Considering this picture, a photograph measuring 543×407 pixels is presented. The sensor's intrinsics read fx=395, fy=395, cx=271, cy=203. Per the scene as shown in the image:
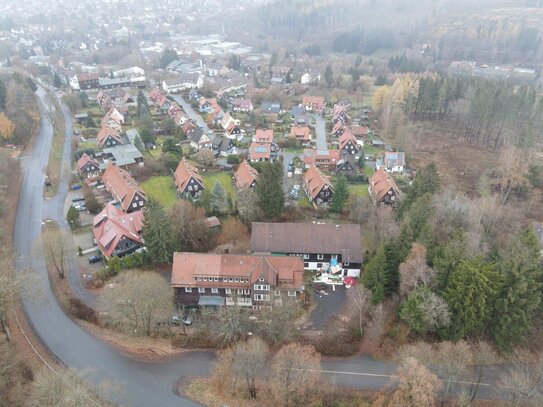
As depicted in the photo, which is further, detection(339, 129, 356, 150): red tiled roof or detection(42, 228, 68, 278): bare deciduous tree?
detection(339, 129, 356, 150): red tiled roof

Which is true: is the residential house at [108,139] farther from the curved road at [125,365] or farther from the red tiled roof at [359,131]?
the red tiled roof at [359,131]

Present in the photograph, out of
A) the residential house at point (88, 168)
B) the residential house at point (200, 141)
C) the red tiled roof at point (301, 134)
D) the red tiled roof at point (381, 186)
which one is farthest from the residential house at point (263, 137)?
the residential house at point (88, 168)

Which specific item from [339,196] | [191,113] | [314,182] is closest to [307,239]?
[339,196]

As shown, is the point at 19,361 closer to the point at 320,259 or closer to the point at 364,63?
the point at 320,259

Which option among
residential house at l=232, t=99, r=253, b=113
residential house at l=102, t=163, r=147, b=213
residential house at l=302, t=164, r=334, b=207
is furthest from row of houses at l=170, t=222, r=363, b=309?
residential house at l=232, t=99, r=253, b=113

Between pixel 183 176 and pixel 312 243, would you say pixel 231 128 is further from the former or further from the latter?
pixel 312 243

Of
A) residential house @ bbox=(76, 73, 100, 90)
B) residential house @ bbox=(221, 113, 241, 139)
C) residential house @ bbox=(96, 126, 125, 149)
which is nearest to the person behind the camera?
residential house @ bbox=(96, 126, 125, 149)

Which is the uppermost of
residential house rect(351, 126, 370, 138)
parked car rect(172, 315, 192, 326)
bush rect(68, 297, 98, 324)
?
bush rect(68, 297, 98, 324)

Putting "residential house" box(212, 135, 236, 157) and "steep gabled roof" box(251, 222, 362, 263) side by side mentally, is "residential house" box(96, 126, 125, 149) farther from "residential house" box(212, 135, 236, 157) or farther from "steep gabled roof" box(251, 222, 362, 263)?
"steep gabled roof" box(251, 222, 362, 263)
